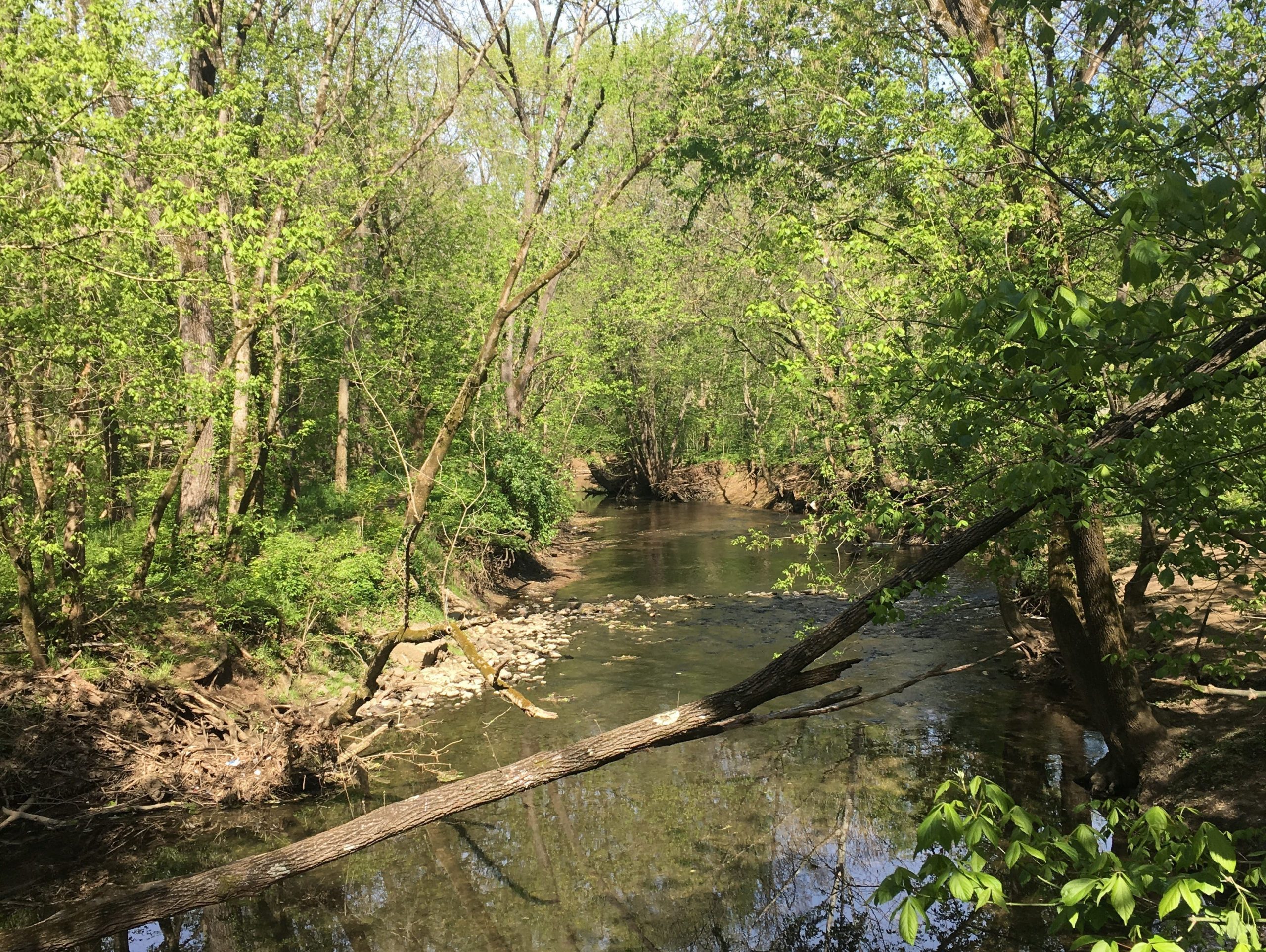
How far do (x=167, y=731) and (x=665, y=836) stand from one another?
5550mm

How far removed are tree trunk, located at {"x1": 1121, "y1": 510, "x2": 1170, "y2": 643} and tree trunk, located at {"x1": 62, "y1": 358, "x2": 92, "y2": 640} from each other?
10.1 m

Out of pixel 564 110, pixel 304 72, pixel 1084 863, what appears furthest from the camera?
pixel 304 72

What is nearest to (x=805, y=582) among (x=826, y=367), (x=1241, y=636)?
(x=826, y=367)

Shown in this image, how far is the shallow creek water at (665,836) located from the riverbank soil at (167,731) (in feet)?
1.40

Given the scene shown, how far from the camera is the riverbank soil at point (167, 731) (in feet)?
26.0

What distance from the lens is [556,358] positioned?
24656mm

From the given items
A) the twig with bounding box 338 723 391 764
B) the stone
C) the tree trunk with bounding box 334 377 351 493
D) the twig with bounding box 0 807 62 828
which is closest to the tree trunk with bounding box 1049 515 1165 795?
the twig with bounding box 338 723 391 764

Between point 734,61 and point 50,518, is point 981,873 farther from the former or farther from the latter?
point 734,61

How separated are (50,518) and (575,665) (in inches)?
311

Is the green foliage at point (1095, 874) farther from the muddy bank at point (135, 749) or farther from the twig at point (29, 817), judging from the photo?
the twig at point (29, 817)

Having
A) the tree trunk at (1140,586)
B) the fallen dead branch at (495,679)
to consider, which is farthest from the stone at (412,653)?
the tree trunk at (1140,586)

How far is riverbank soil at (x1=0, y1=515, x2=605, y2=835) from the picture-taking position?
7930mm

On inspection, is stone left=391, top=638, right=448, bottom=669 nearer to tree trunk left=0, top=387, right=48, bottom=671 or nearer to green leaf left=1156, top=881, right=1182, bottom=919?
tree trunk left=0, top=387, right=48, bottom=671

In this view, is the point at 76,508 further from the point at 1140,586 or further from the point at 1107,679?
the point at 1140,586
